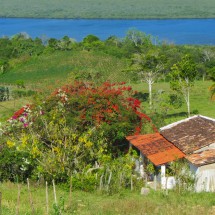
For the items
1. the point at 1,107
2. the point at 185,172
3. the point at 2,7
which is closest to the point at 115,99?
the point at 185,172

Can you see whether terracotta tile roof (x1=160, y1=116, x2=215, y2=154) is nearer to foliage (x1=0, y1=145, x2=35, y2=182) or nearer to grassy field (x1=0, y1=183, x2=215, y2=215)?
grassy field (x1=0, y1=183, x2=215, y2=215)

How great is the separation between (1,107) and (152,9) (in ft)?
420

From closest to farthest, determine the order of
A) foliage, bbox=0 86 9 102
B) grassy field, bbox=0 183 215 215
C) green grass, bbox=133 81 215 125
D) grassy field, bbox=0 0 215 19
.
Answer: grassy field, bbox=0 183 215 215
green grass, bbox=133 81 215 125
foliage, bbox=0 86 9 102
grassy field, bbox=0 0 215 19

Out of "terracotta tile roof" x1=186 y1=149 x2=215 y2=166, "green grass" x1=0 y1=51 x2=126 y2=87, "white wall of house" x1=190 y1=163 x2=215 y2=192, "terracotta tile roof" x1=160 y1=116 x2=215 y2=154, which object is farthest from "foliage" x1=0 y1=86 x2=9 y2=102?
"white wall of house" x1=190 y1=163 x2=215 y2=192

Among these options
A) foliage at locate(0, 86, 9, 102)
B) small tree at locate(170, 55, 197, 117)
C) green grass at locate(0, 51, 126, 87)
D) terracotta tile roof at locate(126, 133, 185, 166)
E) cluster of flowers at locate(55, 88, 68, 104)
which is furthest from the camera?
green grass at locate(0, 51, 126, 87)

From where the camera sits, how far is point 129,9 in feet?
523

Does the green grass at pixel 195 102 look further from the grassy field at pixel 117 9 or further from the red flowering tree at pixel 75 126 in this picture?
the grassy field at pixel 117 9

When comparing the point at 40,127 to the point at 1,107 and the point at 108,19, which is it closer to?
the point at 1,107

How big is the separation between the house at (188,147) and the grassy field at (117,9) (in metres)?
122

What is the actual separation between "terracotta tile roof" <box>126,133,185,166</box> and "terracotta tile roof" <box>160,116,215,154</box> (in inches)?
8.1

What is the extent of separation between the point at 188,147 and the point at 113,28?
4158 inches

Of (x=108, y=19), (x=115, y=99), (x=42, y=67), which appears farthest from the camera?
(x=108, y=19)

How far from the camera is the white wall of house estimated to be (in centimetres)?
1530

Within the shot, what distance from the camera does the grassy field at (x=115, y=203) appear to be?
35.6 feet
